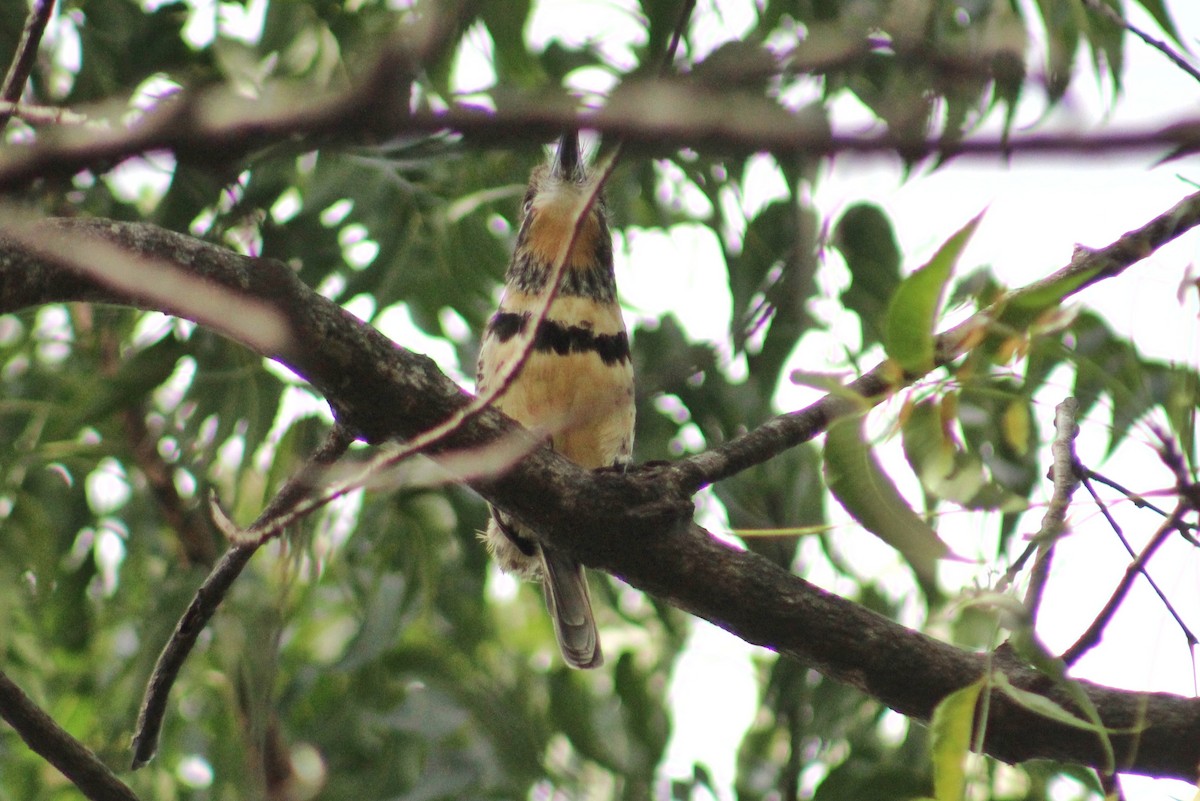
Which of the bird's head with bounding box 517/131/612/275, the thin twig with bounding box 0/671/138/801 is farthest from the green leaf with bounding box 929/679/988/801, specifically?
the bird's head with bounding box 517/131/612/275

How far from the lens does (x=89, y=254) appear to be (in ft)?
5.22

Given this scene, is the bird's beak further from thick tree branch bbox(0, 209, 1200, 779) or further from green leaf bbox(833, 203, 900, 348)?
thick tree branch bbox(0, 209, 1200, 779)

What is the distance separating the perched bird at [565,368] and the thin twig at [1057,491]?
1.19m

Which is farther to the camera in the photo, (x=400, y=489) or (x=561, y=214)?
(x=561, y=214)

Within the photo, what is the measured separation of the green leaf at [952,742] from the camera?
128 centimetres

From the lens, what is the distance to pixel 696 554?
74.9 inches

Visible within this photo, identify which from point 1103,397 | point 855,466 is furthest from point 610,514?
point 1103,397

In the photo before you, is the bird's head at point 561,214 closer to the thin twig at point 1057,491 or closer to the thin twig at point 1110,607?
the thin twig at point 1057,491

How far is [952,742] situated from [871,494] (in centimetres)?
29

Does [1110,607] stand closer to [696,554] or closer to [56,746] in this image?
[696,554]

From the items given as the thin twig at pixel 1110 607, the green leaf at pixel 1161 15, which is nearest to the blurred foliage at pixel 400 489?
the green leaf at pixel 1161 15

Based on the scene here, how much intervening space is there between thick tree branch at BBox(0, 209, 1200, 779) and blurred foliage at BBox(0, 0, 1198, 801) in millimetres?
385

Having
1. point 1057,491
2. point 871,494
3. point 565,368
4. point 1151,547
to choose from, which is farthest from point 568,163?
point 1151,547

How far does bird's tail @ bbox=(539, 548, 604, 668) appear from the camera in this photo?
10.7 feet
